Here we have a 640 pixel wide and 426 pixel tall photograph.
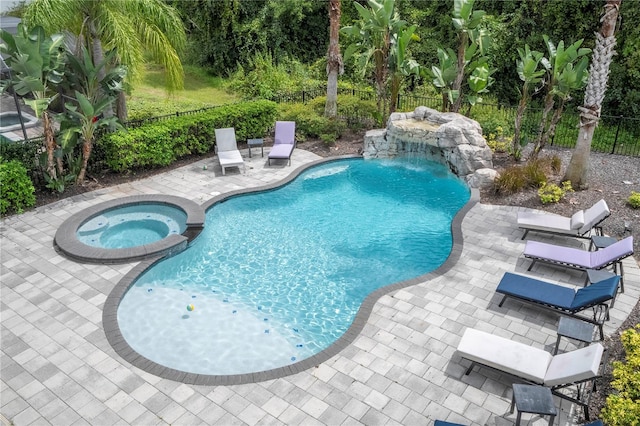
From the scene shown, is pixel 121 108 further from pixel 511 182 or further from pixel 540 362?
pixel 540 362

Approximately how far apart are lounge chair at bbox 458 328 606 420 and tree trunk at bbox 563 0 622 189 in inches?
317

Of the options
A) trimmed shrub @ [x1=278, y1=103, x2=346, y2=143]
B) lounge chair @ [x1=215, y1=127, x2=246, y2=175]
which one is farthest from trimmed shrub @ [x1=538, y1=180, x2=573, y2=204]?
lounge chair @ [x1=215, y1=127, x2=246, y2=175]

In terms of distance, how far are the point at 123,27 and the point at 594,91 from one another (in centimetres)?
1367

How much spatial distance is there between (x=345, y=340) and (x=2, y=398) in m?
5.61

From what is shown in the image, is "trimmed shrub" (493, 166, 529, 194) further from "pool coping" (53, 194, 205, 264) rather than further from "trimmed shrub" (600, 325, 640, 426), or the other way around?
"pool coping" (53, 194, 205, 264)

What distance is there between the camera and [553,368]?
7.84m

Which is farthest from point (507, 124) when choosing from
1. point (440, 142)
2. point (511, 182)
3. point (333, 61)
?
point (333, 61)

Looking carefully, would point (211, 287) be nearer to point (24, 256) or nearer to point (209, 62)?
point (24, 256)

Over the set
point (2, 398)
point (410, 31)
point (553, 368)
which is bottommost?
point (2, 398)

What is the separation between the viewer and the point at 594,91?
1429cm

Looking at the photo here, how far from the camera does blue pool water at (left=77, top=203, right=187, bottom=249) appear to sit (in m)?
13.1

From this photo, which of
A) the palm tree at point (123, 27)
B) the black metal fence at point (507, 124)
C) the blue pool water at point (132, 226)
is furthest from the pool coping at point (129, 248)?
the palm tree at point (123, 27)

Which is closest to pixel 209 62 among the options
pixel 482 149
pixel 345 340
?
pixel 482 149

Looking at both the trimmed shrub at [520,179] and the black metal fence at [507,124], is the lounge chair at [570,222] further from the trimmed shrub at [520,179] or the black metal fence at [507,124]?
the black metal fence at [507,124]
